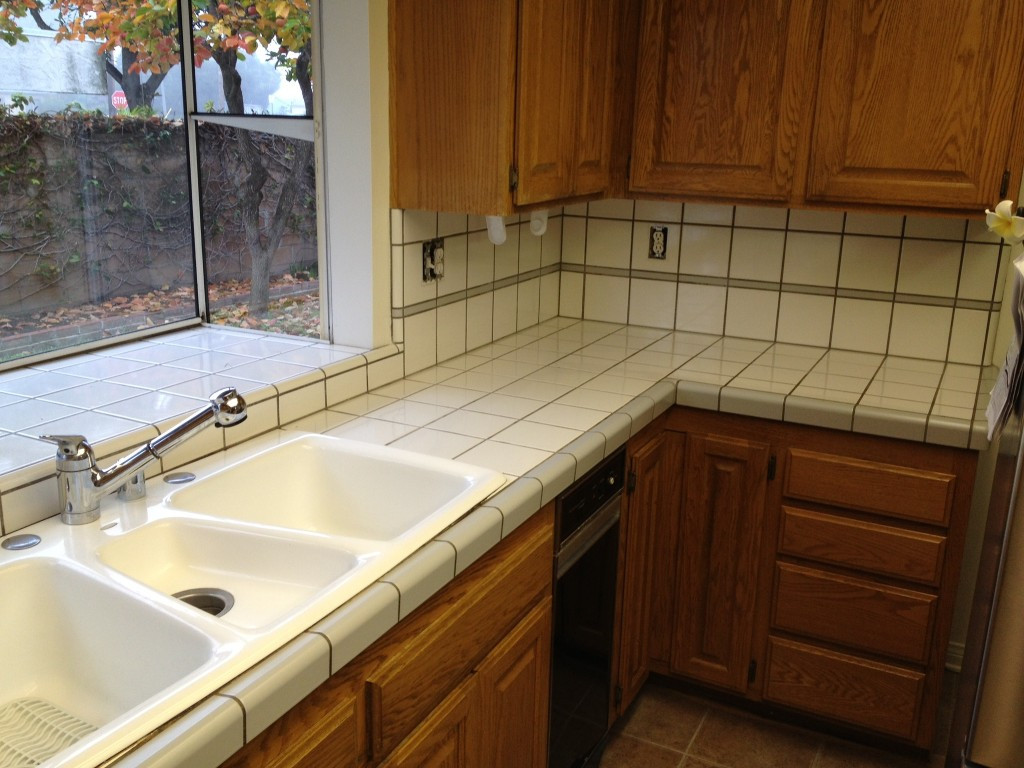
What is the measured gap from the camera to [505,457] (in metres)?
1.67

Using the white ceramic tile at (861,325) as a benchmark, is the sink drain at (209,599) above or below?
below

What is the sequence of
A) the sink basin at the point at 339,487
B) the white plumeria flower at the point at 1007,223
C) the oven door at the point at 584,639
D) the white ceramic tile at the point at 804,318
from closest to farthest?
the white plumeria flower at the point at 1007,223 < the sink basin at the point at 339,487 < the oven door at the point at 584,639 < the white ceramic tile at the point at 804,318

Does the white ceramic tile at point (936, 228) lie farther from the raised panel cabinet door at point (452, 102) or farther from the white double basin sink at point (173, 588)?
the white double basin sink at point (173, 588)

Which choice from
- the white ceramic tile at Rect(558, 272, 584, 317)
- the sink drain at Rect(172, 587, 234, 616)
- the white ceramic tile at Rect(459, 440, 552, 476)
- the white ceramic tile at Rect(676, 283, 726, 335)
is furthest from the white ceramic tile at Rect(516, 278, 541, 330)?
the sink drain at Rect(172, 587, 234, 616)

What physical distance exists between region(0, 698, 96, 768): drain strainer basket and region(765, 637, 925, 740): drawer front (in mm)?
1639

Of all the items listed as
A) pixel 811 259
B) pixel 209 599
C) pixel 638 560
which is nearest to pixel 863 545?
pixel 638 560

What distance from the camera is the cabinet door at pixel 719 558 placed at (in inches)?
85.9

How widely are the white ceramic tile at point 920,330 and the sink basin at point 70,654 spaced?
208 centimetres

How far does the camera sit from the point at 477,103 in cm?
190

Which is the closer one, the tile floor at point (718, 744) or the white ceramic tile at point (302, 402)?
the white ceramic tile at point (302, 402)

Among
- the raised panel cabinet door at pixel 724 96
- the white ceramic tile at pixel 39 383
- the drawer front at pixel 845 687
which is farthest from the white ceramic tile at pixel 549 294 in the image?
the white ceramic tile at pixel 39 383

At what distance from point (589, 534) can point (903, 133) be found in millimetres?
1205

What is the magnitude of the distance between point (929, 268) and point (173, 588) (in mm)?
2036

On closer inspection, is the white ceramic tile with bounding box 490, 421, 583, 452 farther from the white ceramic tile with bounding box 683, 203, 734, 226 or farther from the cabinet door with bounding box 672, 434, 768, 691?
the white ceramic tile with bounding box 683, 203, 734, 226
